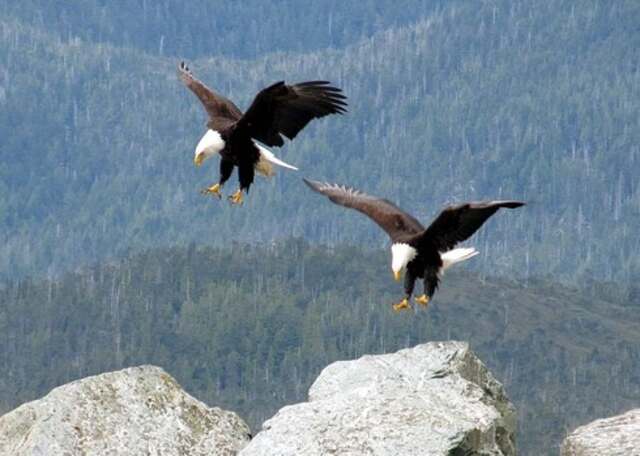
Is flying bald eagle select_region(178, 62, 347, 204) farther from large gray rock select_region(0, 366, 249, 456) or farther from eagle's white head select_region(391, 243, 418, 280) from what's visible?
large gray rock select_region(0, 366, 249, 456)

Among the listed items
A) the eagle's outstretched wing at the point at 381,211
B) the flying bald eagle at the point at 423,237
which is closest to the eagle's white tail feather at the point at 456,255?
the flying bald eagle at the point at 423,237

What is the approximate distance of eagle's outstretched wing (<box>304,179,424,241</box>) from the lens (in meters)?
25.9

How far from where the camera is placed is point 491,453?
63.0 feet

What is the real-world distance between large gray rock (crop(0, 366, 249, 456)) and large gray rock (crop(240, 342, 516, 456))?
4.06 feet

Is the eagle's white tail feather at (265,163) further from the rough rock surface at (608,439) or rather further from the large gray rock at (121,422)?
the rough rock surface at (608,439)

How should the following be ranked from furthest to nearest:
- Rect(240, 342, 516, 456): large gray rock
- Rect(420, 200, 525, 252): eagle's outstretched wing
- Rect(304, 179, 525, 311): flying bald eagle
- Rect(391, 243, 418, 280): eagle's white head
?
Rect(391, 243, 418, 280): eagle's white head < Rect(304, 179, 525, 311): flying bald eagle < Rect(420, 200, 525, 252): eagle's outstretched wing < Rect(240, 342, 516, 456): large gray rock

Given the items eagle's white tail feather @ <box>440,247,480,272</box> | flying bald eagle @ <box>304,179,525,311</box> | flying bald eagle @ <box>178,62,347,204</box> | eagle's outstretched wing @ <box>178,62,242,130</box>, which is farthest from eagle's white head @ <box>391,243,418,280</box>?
eagle's outstretched wing @ <box>178,62,242,130</box>

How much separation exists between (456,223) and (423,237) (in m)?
0.81

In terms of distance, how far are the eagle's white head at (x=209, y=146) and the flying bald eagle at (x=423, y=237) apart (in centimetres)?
175

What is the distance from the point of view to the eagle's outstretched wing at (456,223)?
23.0 metres

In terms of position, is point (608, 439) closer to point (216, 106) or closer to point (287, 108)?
point (287, 108)

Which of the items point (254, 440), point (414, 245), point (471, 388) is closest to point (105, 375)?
point (254, 440)

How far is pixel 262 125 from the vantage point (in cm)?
2858

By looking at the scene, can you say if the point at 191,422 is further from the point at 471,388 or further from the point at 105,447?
the point at 471,388
